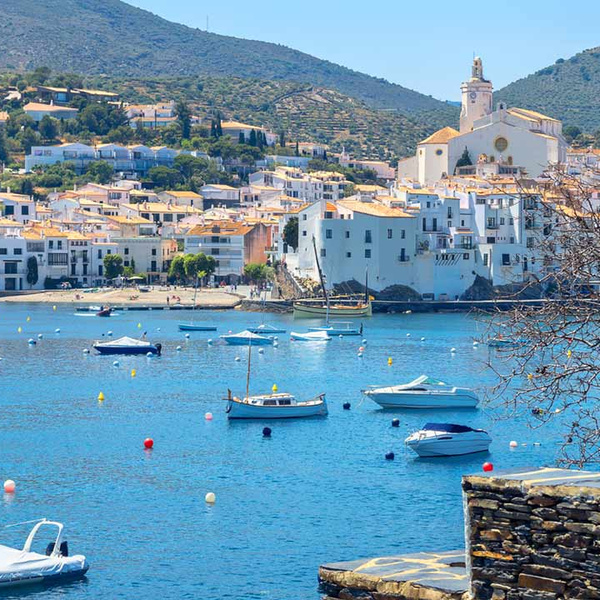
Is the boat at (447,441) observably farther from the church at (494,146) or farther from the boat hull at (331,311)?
the church at (494,146)

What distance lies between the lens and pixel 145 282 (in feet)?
314

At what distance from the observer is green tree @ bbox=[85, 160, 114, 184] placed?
12581 centimetres

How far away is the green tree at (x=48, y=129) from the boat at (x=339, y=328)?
73258 mm

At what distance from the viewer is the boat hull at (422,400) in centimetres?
3862

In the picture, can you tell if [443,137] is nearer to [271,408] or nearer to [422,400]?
[422,400]

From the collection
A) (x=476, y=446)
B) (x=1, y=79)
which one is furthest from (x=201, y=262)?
(x=1, y=79)

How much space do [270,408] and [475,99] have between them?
77141 mm

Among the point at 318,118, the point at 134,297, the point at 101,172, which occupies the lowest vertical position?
the point at 134,297

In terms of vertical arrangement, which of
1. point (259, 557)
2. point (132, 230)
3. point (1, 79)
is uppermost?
point (1, 79)

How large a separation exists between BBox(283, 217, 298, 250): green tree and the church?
17037 millimetres

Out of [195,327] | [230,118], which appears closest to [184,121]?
[230,118]

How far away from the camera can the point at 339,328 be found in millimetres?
68312

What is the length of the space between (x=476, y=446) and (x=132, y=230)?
71.7m

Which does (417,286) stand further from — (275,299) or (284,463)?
(284,463)
